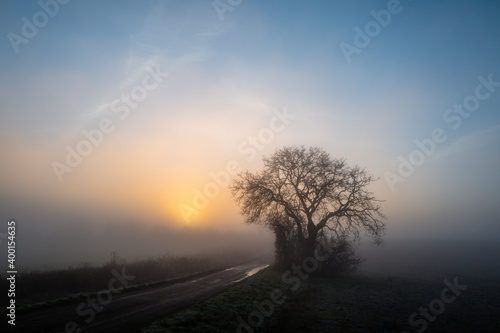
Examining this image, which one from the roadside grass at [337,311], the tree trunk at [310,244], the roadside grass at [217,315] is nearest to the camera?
the roadside grass at [217,315]

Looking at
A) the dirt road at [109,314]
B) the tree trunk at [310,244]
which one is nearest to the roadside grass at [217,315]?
the dirt road at [109,314]

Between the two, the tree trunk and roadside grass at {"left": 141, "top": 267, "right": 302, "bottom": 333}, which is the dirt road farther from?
the tree trunk

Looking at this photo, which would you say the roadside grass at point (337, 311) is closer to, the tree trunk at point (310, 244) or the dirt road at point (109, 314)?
the dirt road at point (109, 314)

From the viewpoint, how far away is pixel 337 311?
46.5 ft

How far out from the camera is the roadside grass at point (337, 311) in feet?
34.9

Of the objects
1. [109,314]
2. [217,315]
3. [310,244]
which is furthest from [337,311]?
[310,244]

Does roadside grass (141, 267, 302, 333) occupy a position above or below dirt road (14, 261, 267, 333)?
below

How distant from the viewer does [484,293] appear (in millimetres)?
22141

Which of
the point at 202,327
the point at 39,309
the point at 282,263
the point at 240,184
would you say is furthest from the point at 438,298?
the point at 39,309

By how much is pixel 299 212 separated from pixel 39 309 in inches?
971

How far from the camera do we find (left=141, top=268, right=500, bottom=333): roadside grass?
34.9 feet

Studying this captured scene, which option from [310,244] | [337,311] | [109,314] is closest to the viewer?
[109,314]

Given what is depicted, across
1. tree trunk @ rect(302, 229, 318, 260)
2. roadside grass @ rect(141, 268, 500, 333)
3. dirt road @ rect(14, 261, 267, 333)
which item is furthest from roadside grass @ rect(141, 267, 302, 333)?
tree trunk @ rect(302, 229, 318, 260)

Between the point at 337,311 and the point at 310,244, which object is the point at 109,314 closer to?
the point at 337,311
